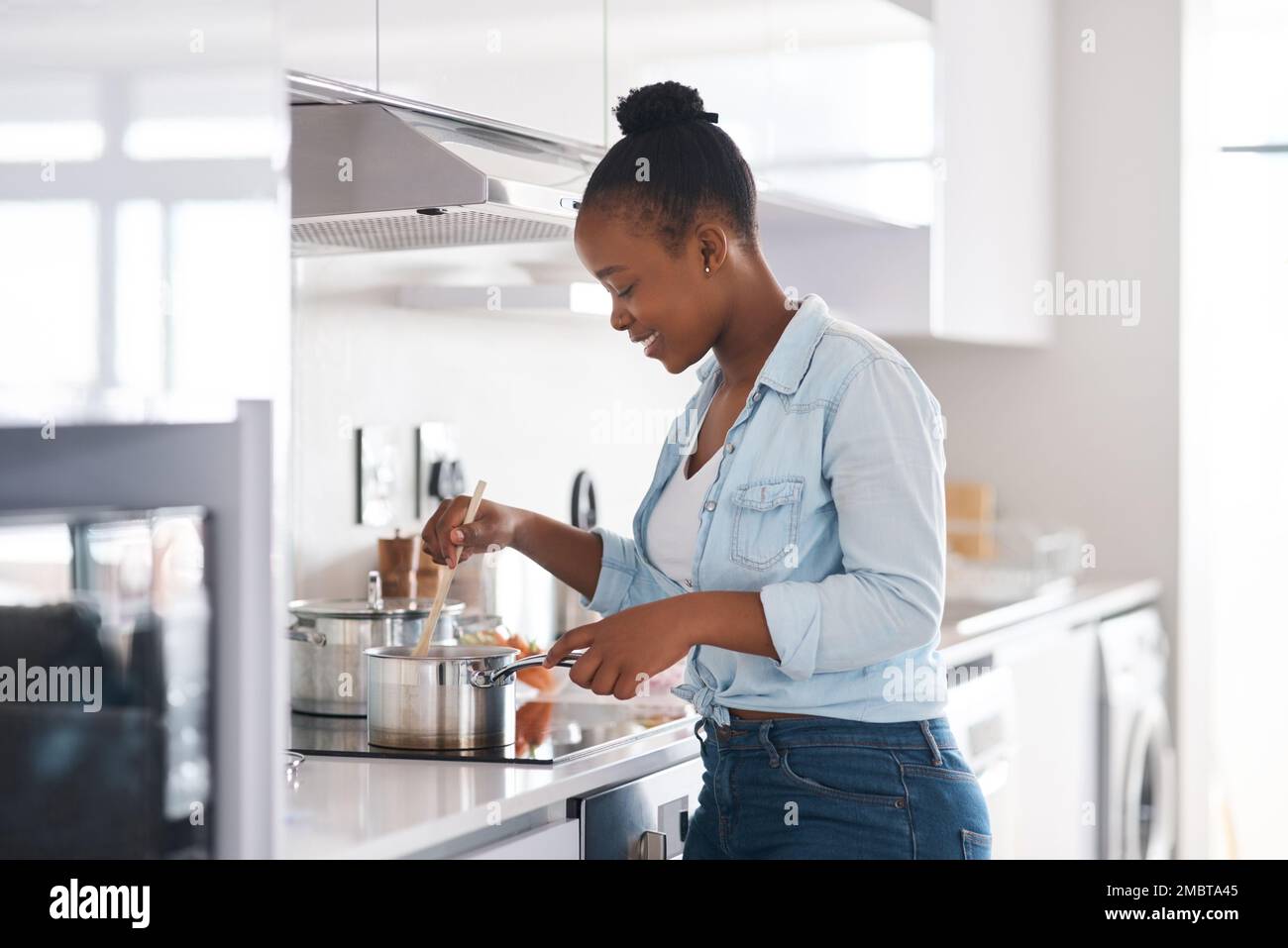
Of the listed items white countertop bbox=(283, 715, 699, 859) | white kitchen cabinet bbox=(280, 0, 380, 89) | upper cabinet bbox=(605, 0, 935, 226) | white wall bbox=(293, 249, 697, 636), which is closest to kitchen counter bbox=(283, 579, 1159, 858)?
white countertop bbox=(283, 715, 699, 859)

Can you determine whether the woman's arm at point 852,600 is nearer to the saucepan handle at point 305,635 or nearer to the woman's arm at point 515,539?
the woman's arm at point 515,539

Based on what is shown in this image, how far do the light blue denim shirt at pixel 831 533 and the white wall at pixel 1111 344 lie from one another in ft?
7.64

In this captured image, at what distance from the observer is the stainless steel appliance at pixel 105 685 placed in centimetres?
101

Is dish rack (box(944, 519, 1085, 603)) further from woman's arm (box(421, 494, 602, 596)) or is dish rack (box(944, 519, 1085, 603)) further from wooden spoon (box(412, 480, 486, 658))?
wooden spoon (box(412, 480, 486, 658))

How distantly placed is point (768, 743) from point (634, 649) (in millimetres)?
196

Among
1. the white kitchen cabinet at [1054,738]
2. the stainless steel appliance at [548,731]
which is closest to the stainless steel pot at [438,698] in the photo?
the stainless steel appliance at [548,731]

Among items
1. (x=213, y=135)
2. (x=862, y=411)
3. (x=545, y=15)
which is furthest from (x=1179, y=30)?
(x=213, y=135)

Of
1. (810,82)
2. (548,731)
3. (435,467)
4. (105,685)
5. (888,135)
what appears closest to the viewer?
(105,685)

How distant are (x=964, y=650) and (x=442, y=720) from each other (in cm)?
111

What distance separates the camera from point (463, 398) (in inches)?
94.0

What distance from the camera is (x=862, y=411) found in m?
1.33

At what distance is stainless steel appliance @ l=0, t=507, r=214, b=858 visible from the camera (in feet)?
3.31

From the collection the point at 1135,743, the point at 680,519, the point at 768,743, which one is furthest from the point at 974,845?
the point at 1135,743

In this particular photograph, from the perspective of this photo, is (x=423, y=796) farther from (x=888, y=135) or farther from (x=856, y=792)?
(x=888, y=135)
